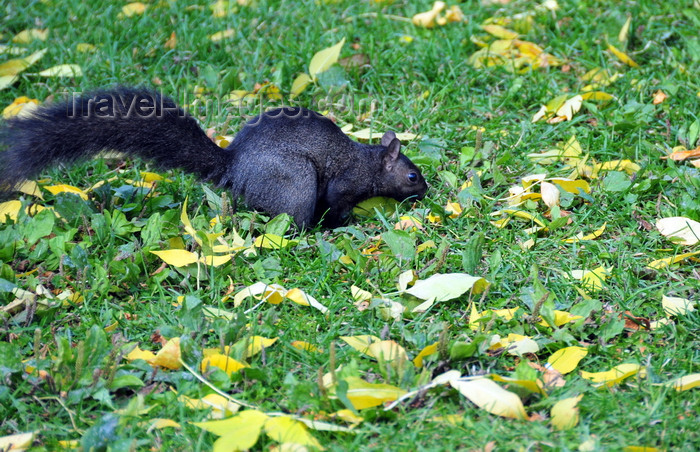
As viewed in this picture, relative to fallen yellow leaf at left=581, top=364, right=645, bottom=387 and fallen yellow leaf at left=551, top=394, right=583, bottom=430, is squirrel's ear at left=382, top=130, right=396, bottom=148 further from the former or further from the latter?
Result: fallen yellow leaf at left=551, top=394, right=583, bottom=430

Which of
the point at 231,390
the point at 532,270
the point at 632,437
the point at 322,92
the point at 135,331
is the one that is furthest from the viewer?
the point at 322,92

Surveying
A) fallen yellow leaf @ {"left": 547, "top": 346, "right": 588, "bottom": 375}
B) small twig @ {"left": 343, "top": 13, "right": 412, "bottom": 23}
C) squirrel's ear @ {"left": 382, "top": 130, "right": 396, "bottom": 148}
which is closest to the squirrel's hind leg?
squirrel's ear @ {"left": 382, "top": 130, "right": 396, "bottom": 148}

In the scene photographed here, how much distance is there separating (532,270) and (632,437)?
2.80 ft

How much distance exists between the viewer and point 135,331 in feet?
7.98

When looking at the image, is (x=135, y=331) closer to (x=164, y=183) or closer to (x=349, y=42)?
(x=164, y=183)

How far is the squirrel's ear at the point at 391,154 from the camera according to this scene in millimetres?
3369

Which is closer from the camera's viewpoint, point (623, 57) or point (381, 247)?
point (381, 247)

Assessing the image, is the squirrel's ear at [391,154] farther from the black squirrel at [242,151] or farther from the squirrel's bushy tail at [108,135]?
the squirrel's bushy tail at [108,135]

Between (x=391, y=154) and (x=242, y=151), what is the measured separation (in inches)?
26.9

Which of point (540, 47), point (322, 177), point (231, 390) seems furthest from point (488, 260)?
point (540, 47)

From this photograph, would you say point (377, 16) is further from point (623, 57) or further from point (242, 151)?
point (242, 151)

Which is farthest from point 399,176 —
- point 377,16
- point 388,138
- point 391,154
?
point 377,16

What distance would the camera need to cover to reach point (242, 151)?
313cm

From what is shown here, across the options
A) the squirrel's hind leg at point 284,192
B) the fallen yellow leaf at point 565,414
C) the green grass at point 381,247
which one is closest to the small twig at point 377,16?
the green grass at point 381,247
